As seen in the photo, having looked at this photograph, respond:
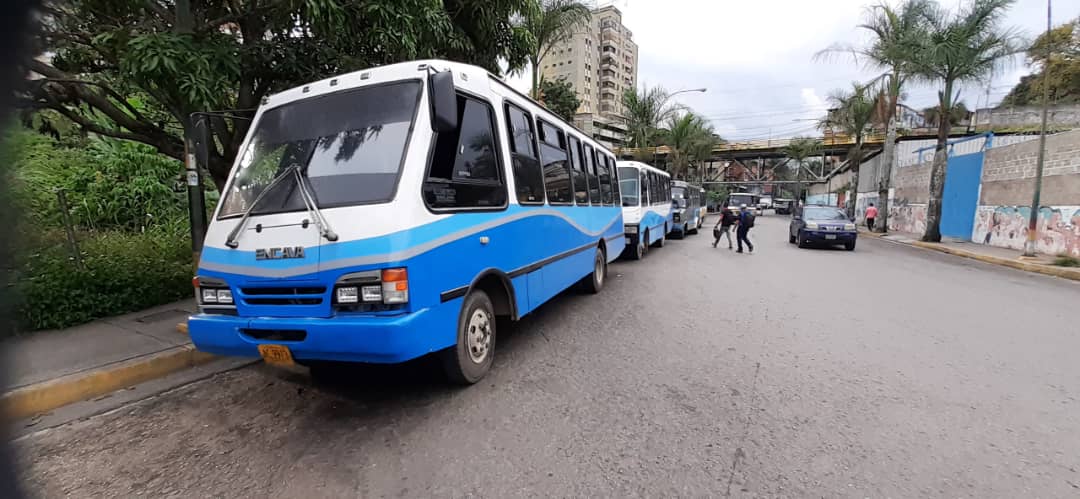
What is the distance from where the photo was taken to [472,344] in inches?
150

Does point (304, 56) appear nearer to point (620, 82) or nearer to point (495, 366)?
point (495, 366)

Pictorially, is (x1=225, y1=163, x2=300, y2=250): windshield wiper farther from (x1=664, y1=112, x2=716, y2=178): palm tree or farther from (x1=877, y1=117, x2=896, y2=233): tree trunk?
(x1=664, y1=112, x2=716, y2=178): palm tree

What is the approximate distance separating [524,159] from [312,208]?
2.19 meters

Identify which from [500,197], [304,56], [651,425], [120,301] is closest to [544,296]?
[500,197]

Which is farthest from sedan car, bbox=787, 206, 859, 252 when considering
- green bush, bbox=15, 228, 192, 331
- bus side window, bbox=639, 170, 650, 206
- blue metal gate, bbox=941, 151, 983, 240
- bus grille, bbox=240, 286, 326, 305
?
green bush, bbox=15, 228, 192, 331

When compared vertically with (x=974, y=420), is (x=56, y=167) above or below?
above

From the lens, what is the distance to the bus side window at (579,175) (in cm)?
653

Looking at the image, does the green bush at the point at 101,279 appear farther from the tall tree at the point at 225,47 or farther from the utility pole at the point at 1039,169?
the utility pole at the point at 1039,169

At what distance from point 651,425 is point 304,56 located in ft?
19.9

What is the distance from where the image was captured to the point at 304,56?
6.11 m

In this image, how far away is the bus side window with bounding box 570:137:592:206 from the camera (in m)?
6.53

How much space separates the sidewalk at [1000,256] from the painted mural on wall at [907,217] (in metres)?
3.74

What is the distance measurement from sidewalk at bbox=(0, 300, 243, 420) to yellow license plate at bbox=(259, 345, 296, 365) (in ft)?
4.78

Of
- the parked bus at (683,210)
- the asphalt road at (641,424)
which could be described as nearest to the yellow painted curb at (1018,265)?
the asphalt road at (641,424)
